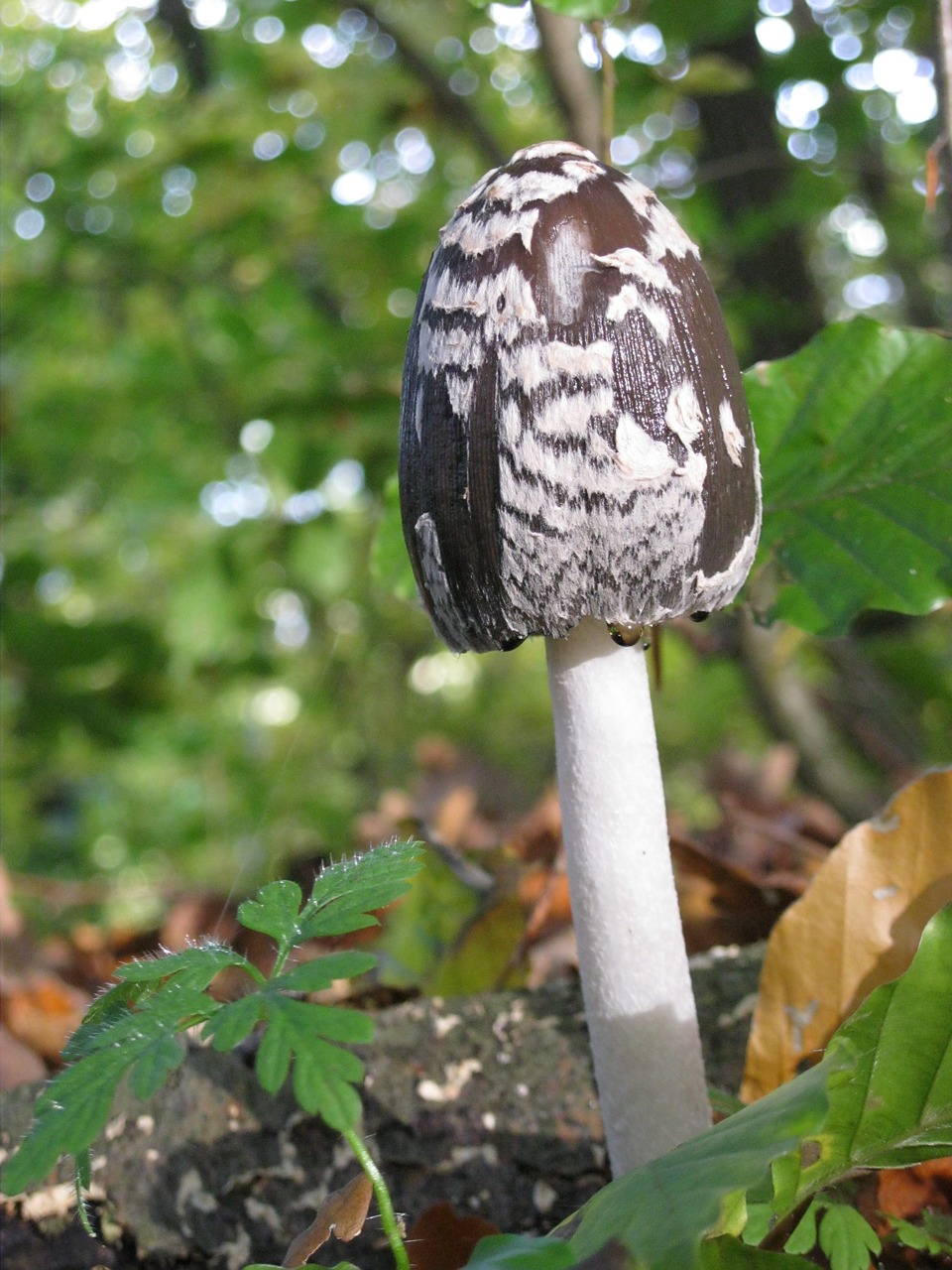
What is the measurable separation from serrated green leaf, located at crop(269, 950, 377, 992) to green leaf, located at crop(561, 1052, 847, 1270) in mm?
283

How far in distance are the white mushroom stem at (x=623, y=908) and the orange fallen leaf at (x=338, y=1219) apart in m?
0.44

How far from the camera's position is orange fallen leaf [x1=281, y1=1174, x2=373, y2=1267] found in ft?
3.39

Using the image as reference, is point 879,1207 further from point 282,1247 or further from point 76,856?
point 76,856

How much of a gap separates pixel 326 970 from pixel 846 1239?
0.63 metres

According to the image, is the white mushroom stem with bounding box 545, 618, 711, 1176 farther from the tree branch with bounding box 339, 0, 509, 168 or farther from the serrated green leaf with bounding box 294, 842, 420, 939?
the tree branch with bounding box 339, 0, 509, 168

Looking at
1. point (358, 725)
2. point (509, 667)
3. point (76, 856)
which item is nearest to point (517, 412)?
point (358, 725)

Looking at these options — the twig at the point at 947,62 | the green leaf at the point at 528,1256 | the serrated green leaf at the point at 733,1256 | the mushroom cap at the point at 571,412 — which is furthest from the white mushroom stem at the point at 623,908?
the twig at the point at 947,62

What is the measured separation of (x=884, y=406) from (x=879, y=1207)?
122 cm

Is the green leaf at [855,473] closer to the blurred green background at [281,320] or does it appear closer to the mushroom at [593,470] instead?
the mushroom at [593,470]

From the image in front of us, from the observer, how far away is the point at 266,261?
15.9ft

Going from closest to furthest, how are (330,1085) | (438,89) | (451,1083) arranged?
(330,1085) < (451,1083) < (438,89)

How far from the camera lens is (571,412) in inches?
47.8

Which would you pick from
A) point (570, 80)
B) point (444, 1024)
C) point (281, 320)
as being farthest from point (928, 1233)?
point (281, 320)

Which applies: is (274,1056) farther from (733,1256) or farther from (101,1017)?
(733,1256)
